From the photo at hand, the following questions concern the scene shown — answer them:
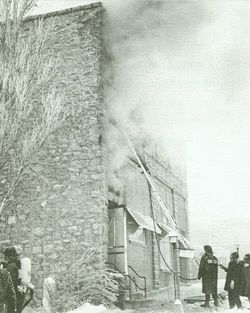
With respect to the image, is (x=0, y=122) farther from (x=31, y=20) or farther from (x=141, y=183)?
(x=141, y=183)

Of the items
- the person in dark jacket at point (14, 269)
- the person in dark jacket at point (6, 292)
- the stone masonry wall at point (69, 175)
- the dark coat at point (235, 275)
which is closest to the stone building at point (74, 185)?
the stone masonry wall at point (69, 175)

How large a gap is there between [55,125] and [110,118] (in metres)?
1.52

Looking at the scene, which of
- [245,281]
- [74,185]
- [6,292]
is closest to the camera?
[6,292]

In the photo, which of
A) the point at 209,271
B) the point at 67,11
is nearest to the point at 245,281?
the point at 209,271

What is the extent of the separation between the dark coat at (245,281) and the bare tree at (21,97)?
5.15 m

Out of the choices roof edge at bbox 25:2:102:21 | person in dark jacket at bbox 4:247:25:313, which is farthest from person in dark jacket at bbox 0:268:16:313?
roof edge at bbox 25:2:102:21

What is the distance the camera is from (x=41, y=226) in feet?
33.2

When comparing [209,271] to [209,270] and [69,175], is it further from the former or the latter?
[69,175]

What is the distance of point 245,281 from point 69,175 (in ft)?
14.7

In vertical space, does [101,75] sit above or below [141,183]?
above

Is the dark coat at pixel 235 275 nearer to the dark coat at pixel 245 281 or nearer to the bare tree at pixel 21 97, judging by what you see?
the dark coat at pixel 245 281

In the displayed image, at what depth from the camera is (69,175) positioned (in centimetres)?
1023

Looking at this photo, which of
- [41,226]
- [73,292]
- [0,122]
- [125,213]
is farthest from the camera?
[125,213]

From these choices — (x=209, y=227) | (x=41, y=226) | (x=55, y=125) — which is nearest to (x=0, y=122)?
(x=55, y=125)
